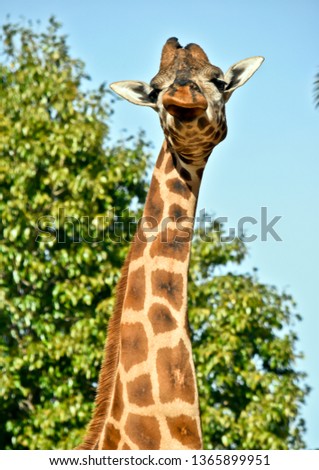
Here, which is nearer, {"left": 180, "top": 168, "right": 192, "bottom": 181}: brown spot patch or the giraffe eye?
the giraffe eye

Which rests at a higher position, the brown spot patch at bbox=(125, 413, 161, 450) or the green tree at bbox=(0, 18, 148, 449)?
the green tree at bbox=(0, 18, 148, 449)

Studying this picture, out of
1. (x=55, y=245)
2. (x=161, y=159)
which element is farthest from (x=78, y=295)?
(x=161, y=159)

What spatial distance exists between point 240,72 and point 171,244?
Answer: 165 centimetres

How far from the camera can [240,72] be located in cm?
716

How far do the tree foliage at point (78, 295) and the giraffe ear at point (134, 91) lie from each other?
8.10m

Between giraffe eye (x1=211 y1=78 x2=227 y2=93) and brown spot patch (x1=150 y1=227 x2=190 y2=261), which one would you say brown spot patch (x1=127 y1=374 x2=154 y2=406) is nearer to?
brown spot patch (x1=150 y1=227 x2=190 y2=261)

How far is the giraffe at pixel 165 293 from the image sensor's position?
6.05 m

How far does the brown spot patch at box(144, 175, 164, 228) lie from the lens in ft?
21.6

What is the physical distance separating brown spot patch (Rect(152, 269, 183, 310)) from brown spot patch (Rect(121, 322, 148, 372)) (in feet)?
0.94

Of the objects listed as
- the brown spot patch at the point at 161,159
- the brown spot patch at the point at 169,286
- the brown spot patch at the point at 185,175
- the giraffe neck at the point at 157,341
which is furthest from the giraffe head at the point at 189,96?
the brown spot patch at the point at 169,286

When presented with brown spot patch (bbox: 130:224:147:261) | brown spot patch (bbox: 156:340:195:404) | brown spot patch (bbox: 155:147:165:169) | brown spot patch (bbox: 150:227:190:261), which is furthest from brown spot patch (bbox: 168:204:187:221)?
brown spot patch (bbox: 156:340:195:404)

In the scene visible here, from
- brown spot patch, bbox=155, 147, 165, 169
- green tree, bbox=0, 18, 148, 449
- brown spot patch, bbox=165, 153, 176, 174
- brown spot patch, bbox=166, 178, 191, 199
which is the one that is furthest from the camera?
green tree, bbox=0, 18, 148, 449

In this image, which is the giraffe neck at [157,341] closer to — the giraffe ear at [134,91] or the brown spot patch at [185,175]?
the brown spot patch at [185,175]
